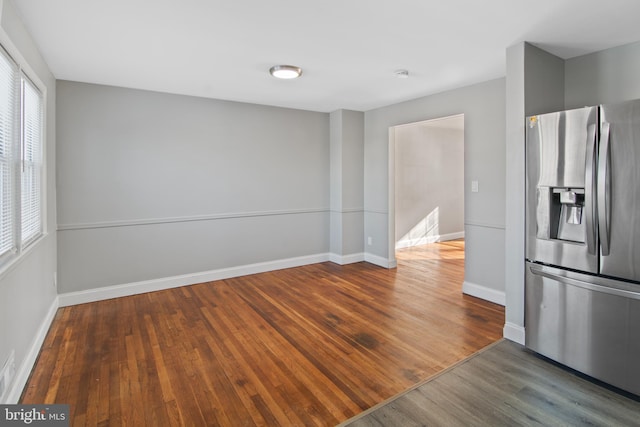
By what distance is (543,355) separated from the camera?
2523 mm

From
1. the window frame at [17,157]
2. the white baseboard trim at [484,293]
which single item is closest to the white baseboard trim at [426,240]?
the white baseboard trim at [484,293]

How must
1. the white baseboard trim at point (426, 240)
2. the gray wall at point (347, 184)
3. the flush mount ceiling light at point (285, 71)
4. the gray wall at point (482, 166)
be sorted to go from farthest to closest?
the white baseboard trim at point (426, 240) < the gray wall at point (347, 184) < the gray wall at point (482, 166) < the flush mount ceiling light at point (285, 71)

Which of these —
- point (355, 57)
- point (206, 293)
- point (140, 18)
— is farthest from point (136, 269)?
point (355, 57)

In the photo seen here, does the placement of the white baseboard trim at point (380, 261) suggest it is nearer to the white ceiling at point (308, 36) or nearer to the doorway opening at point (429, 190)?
the doorway opening at point (429, 190)

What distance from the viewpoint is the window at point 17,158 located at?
1955mm

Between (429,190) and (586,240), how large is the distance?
15.8 ft

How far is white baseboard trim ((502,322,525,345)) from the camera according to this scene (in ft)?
8.94

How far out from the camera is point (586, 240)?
2.26 metres

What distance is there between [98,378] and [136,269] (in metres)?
1.89

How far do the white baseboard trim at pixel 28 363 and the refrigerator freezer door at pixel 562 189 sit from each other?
352 centimetres

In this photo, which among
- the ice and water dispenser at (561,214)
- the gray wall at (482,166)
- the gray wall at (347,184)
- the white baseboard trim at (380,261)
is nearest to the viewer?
the ice and water dispenser at (561,214)

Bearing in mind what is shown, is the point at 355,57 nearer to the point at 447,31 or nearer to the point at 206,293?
the point at 447,31

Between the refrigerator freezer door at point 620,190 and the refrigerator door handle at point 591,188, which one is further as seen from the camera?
the refrigerator door handle at point 591,188

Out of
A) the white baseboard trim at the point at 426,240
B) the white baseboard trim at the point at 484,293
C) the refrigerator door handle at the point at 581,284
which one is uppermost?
the refrigerator door handle at the point at 581,284
